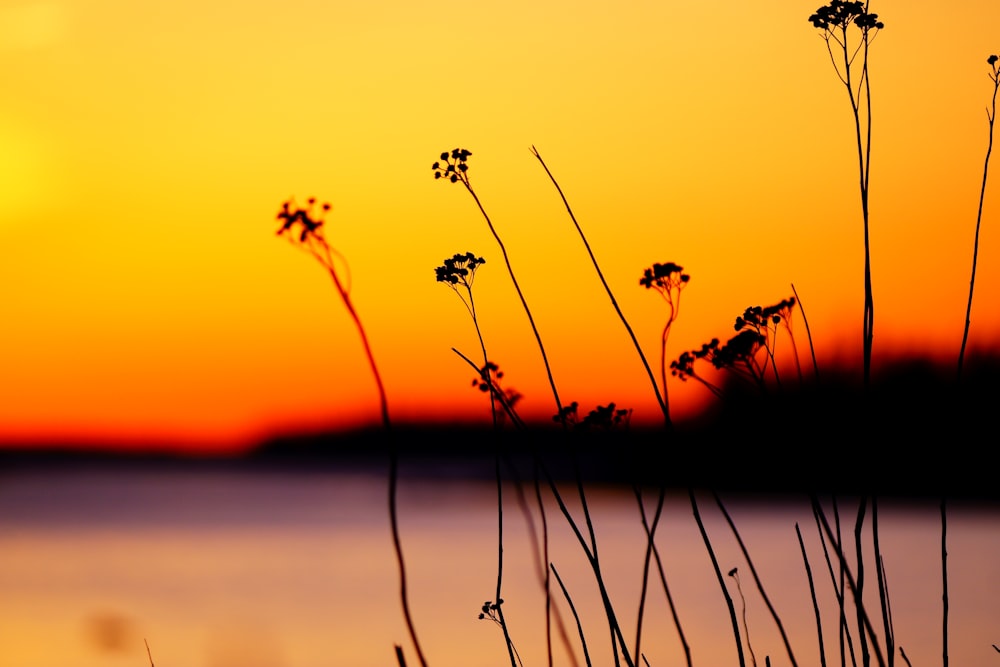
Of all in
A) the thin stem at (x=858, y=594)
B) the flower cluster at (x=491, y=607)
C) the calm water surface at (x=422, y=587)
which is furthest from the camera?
the calm water surface at (x=422, y=587)

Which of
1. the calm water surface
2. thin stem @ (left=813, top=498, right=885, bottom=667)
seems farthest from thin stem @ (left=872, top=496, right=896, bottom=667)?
the calm water surface

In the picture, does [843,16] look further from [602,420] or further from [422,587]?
[422,587]

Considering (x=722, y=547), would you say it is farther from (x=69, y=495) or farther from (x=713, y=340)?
(x=69, y=495)

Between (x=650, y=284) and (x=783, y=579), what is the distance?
48.1 ft

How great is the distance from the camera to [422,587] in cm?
1664

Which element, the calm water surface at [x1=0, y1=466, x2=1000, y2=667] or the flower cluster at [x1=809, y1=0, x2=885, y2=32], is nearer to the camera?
the flower cluster at [x1=809, y1=0, x2=885, y2=32]

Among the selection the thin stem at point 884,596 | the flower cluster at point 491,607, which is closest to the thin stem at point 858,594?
the thin stem at point 884,596

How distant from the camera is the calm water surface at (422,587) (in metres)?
11.2

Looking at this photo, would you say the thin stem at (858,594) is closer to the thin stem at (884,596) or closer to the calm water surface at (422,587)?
the thin stem at (884,596)

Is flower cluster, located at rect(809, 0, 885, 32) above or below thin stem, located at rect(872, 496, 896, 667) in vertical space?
above

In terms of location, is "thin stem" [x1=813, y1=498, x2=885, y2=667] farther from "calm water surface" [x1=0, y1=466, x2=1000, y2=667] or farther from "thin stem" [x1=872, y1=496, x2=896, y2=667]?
"calm water surface" [x1=0, y1=466, x2=1000, y2=667]

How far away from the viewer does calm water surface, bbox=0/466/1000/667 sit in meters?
11.2

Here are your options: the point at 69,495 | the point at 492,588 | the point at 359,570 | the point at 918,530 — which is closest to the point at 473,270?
the point at 492,588

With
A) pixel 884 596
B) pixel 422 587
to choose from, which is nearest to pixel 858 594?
pixel 884 596
